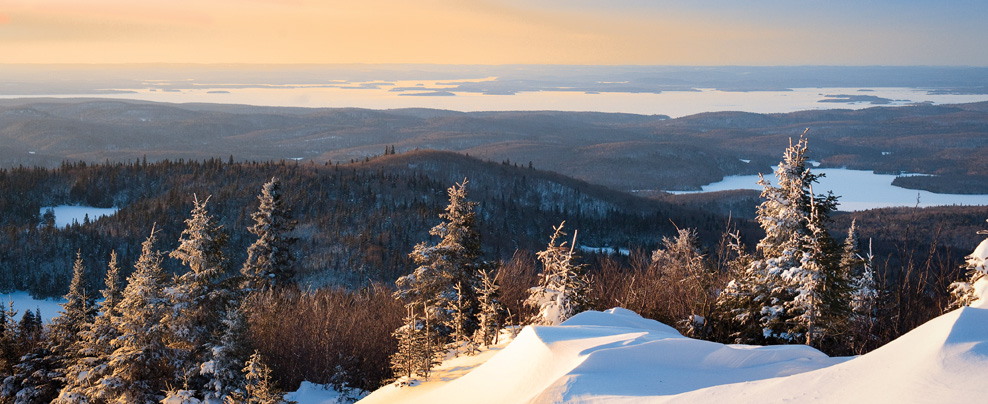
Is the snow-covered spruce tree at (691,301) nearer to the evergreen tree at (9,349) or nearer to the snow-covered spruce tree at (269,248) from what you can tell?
the snow-covered spruce tree at (269,248)

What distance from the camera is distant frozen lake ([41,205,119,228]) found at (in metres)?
95.8

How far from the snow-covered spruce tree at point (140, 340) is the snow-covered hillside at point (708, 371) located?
800 centimetres

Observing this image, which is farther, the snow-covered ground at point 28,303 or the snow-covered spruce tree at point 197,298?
the snow-covered ground at point 28,303

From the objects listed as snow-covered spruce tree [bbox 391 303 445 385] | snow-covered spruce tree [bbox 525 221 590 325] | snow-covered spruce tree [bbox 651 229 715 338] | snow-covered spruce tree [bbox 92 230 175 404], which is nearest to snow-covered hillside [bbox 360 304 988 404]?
snow-covered spruce tree [bbox 391 303 445 385]

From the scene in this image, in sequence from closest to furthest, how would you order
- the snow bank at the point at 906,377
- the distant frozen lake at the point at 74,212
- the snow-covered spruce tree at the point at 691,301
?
the snow bank at the point at 906,377
the snow-covered spruce tree at the point at 691,301
the distant frozen lake at the point at 74,212

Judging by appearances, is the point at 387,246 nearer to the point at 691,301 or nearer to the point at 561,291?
the point at 691,301

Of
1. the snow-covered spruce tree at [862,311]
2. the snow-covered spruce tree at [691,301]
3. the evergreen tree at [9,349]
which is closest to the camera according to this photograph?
the snow-covered spruce tree at [862,311]

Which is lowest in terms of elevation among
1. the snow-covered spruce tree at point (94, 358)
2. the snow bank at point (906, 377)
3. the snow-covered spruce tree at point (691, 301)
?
the snow-covered spruce tree at point (94, 358)

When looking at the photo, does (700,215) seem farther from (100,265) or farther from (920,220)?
(100,265)

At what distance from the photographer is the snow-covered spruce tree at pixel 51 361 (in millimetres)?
21466

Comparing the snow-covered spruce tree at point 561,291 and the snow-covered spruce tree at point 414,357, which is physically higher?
the snow-covered spruce tree at point 561,291

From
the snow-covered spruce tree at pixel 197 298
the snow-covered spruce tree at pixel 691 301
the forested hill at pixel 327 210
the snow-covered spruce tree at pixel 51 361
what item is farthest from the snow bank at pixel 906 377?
the forested hill at pixel 327 210

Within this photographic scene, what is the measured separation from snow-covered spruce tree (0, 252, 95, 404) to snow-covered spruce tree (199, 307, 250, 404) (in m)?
6.10

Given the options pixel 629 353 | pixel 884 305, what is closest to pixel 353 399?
pixel 629 353
